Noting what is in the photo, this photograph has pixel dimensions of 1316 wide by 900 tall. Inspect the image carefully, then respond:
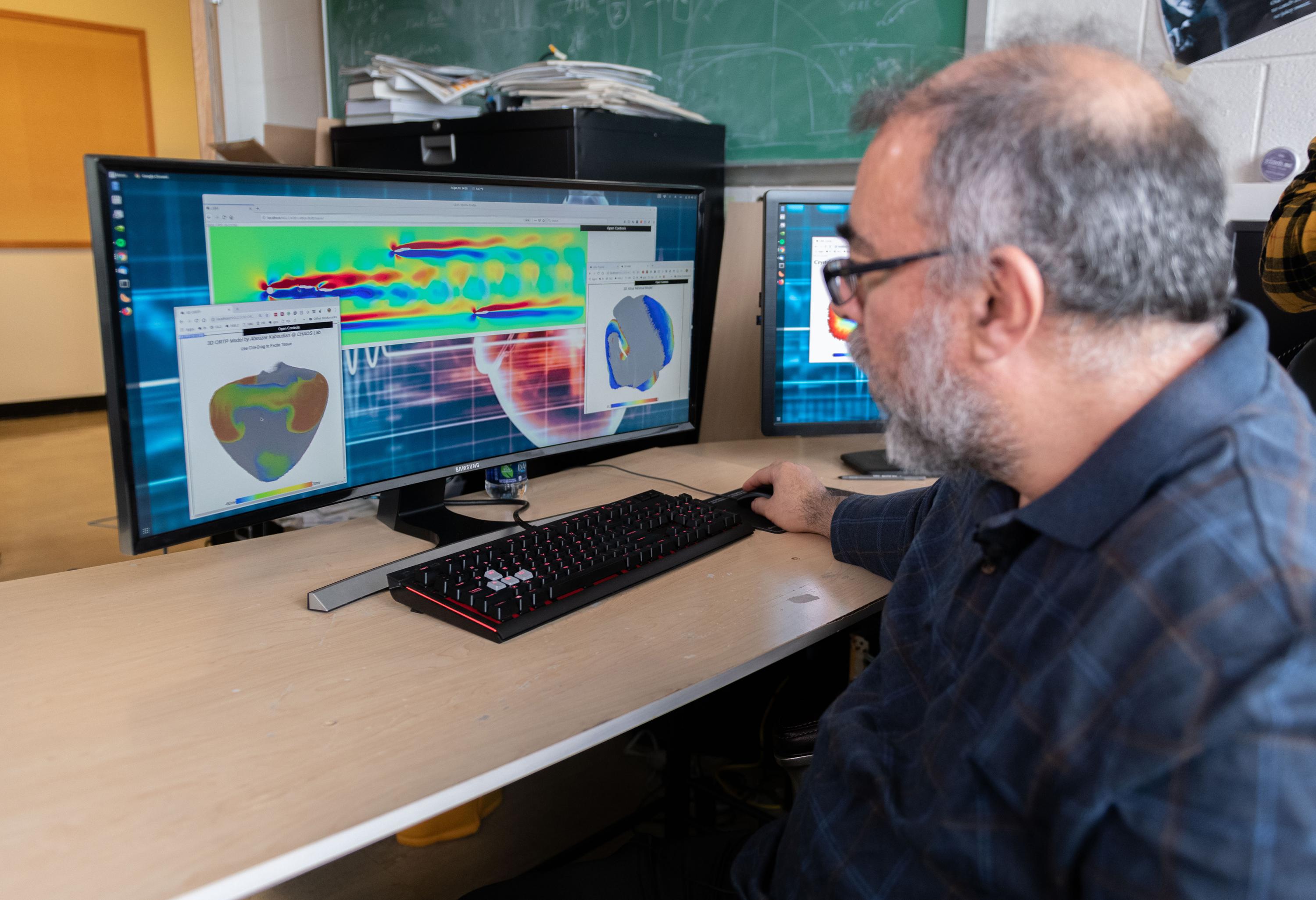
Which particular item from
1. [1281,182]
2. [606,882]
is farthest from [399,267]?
[1281,182]

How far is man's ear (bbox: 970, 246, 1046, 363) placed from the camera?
66 cm

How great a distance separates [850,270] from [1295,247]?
2.86ft

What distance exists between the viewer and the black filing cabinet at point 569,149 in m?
2.00

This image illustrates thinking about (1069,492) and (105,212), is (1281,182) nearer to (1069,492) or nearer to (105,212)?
(1069,492)

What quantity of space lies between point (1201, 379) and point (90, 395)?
6.06 meters

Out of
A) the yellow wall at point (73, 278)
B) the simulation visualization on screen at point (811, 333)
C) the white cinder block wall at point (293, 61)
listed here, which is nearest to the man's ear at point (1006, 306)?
the simulation visualization on screen at point (811, 333)

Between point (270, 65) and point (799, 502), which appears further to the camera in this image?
point (270, 65)

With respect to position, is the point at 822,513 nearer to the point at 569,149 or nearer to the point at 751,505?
the point at 751,505

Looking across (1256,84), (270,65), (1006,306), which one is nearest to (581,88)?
(1256,84)

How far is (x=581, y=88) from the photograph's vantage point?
2.10 meters

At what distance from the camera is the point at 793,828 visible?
87 cm

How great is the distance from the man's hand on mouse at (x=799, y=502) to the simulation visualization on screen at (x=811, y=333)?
0.27m

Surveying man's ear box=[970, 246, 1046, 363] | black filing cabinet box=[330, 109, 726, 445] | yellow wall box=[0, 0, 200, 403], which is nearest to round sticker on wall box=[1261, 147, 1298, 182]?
black filing cabinet box=[330, 109, 726, 445]

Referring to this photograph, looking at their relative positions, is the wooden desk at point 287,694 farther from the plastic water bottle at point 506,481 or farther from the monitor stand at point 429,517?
the plastic water bottle at point 506,481
